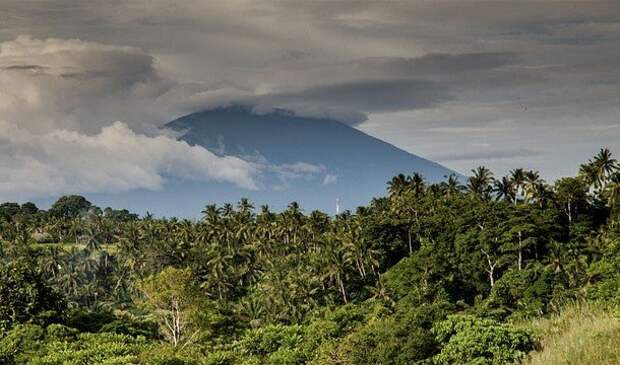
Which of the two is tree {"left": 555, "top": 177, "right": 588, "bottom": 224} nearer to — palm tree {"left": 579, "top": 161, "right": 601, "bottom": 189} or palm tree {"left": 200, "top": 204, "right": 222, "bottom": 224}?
palm tree {"left": 579, "top": 161, "right": 601, "bottom": 189}

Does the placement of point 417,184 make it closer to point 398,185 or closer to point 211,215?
point 398,185

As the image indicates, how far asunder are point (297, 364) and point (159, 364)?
1368cm

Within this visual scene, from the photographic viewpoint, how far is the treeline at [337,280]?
4822 centimetres

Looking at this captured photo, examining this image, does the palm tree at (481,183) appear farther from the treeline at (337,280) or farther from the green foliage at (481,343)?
the green foliage at (481,343)

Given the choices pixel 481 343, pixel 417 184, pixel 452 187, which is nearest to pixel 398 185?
pixel 417 184

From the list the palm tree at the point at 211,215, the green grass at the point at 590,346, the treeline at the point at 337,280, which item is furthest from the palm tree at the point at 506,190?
the green grass at the point at 590,346

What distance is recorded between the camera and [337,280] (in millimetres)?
107062

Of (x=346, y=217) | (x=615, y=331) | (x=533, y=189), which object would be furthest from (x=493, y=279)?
(x=615, y=331)

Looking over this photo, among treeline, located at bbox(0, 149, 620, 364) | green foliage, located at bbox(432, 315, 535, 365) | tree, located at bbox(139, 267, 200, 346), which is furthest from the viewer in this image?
tree, located at bbox(139, 267, 200, 346)

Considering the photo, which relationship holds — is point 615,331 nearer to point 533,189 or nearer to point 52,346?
point 52,346

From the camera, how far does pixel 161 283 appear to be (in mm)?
78250

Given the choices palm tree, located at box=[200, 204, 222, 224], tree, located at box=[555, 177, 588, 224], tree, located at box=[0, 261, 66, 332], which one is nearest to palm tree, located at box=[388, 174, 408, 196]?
tree, located at box=[555, 177, 588, 224]

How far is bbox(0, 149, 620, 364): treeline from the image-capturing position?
48219 millimetres

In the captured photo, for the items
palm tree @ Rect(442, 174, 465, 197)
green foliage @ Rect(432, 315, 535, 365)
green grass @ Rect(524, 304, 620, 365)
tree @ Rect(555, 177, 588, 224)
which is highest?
palm tree @ Rect(442, 174, 465, 197)
